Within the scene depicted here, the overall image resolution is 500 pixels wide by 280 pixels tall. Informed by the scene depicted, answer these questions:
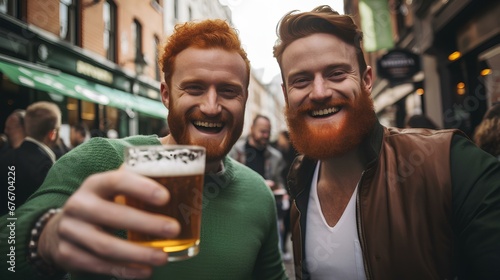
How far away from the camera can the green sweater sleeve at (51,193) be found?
33.4 inches

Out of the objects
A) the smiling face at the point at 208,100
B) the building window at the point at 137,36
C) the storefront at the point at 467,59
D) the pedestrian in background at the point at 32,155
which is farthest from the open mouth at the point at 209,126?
the building window at the point at 137,36

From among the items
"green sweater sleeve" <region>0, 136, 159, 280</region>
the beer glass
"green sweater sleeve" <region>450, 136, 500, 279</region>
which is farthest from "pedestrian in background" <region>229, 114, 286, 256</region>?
the beer glass

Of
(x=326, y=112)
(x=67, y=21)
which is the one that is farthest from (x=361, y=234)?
(x=67, y=21)

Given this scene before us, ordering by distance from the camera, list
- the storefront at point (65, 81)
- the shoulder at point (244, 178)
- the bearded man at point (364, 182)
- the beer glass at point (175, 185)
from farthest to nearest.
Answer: the storefront at point (65, 81)
the shoulder at point (244, 178)
the bearded man at point (364, 182)
the beer glass at point (175, 185)

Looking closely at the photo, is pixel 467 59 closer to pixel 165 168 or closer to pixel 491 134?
pixel 491 134

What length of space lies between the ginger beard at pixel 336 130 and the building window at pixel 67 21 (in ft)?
27.6

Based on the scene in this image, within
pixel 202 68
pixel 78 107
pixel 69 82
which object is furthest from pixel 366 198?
pixel 78 107

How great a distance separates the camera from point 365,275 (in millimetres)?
1372

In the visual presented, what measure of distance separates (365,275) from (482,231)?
0.46m

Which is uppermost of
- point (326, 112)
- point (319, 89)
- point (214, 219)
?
point (319, 89)

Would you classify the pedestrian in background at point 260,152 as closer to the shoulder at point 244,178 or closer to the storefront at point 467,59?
the shoulder at point 244,178

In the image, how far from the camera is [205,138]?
1383 mm

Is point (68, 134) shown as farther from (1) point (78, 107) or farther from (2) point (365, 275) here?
(2) point (365, 275)

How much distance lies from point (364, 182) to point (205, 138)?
72 centimetres
